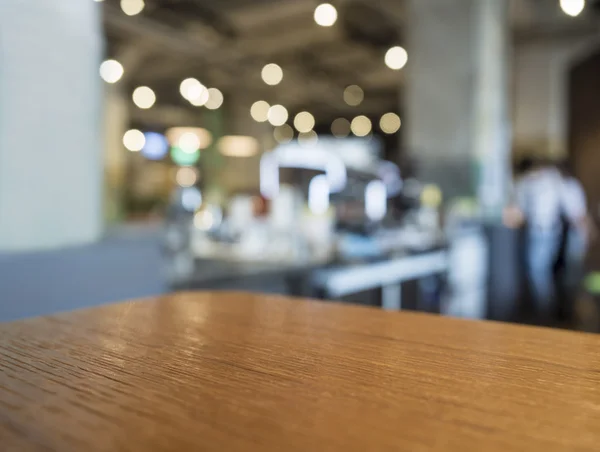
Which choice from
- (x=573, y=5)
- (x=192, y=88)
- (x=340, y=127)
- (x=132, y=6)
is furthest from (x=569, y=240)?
(x=340, y=127)

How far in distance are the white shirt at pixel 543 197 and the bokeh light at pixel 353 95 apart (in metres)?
8.41

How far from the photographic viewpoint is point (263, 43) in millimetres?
10453

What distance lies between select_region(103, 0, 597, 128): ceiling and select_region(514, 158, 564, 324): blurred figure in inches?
138

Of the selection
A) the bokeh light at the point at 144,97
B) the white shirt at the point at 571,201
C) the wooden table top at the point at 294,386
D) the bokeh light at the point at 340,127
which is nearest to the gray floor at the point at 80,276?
the wooden table top at the point at 294,386

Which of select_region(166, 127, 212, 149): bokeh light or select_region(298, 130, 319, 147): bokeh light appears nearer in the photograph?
select_region(166, 127, 212, 149): bokeh light

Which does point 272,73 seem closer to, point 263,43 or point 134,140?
point 263,43

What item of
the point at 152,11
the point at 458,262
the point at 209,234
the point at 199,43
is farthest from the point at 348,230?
the point at 199,43

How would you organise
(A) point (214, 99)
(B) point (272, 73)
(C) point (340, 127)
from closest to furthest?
(B) point (272, 73) → (A) point (214, 99) → (C) point (340, 127)

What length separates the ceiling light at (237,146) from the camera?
13727 mm

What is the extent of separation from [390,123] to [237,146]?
213 inches

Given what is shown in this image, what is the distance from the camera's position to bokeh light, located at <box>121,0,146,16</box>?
7.09 m

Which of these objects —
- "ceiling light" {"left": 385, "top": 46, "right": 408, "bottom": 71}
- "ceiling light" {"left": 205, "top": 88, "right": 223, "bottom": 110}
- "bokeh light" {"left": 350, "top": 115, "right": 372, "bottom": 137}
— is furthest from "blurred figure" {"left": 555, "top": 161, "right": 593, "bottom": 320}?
"bokeh light" {"left": 350, "top": 115, "right": 372, "bottom": 137}

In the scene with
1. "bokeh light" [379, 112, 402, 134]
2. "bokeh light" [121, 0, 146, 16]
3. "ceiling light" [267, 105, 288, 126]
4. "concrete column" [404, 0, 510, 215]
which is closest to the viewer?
"concrete column" [404, 0, 510, 215]

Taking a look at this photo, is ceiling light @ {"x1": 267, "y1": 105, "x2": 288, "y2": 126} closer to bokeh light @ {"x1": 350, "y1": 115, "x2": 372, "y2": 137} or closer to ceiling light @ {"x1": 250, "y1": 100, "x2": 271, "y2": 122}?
ceiling light @ {"x1": 250, "y1": 100, "x2": 271, "y2": 122}
